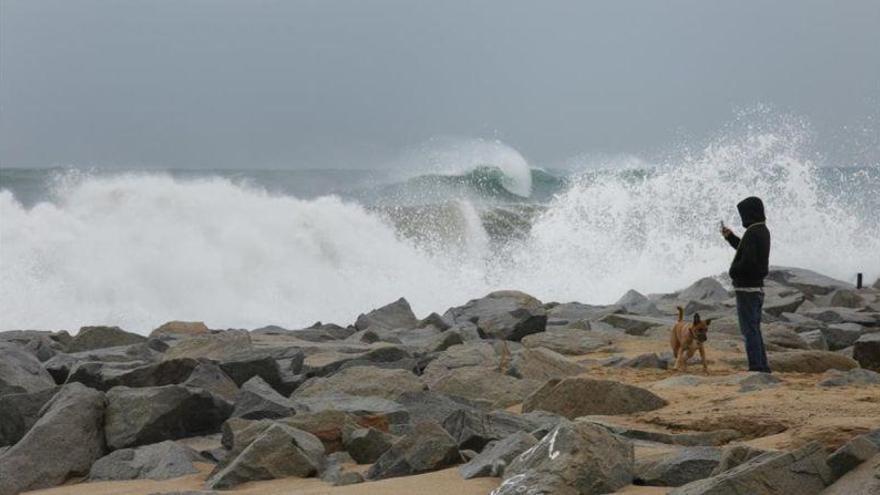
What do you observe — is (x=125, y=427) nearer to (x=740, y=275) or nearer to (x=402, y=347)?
(x=402, y=347)

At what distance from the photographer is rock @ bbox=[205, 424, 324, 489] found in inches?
181

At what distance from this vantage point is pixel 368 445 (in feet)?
16.1

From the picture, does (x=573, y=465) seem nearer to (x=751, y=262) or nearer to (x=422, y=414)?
(x=422, y=414)

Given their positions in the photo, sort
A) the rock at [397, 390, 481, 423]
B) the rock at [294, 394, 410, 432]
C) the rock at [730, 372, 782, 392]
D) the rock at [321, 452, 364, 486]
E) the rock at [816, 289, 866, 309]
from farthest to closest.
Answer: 1. the rock at [816, 289, 866, 309]
2. the rock at [730, 372, 782, 392]
3. the rock at [397, 390, 481, 423]
4. the rock at [294, 394, 410, 432]
5. the rock at [321, 452, 364, 486]

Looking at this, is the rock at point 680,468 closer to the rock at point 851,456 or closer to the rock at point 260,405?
the rock at point 851,456

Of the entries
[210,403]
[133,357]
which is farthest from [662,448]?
[133,357]

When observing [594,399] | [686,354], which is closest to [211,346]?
[686,354]

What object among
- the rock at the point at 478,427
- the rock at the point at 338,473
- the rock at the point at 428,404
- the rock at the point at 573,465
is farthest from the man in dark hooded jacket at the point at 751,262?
the rock at the point at 573,465

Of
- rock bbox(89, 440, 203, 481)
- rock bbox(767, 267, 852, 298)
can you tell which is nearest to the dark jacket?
rock bbox(89, 440, 203, 481)

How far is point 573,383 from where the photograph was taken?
5688 millimetres

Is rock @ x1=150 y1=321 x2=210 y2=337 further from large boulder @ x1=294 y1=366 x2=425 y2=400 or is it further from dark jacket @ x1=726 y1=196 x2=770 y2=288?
dark jacket @ x1=726 y1=196 x2=770 y2=288

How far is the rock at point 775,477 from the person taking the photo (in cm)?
334

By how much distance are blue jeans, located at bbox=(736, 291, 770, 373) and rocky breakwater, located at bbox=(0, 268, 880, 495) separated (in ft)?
0.56

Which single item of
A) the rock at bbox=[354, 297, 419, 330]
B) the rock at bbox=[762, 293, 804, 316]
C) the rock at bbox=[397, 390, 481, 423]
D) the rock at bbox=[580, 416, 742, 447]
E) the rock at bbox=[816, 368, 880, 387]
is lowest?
the rock at bbox=[580, 416, 742, 447]
